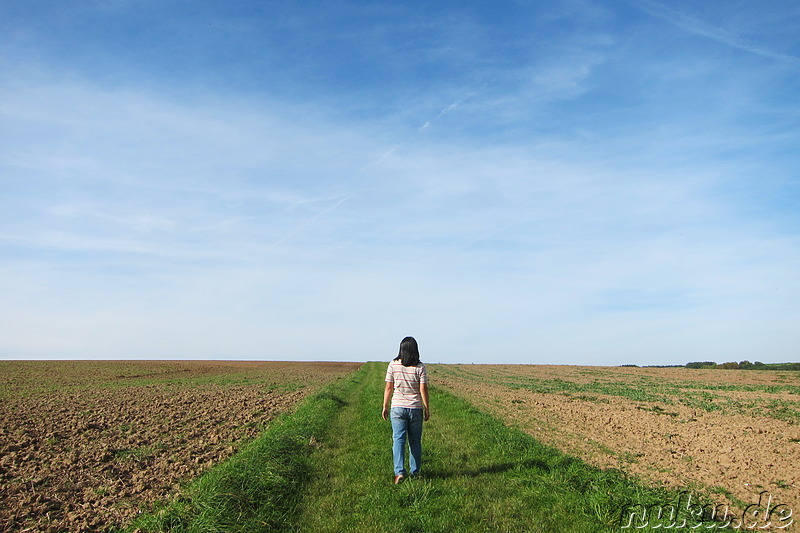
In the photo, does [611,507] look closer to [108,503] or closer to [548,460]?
[548,460]

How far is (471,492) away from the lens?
8.66 m

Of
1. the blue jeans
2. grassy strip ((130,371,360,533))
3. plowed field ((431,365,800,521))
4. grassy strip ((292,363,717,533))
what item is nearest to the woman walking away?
the blue jeans

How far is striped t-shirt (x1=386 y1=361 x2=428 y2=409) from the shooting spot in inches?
363

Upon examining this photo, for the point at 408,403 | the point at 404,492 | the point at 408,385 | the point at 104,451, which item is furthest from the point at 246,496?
the point at 104,451

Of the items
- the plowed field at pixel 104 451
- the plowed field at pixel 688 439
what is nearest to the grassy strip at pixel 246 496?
the plowed field at pixel 104 451

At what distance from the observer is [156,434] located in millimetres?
15492

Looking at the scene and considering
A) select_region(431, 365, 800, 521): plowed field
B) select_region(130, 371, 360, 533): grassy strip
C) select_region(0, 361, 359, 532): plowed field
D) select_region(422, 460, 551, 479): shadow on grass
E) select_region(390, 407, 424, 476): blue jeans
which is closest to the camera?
select_region(130, 371, 360, 533): grassy strip

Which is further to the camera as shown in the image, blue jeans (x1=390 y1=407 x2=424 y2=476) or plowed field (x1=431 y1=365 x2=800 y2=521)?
plowed field (x1=431 y1=365 x2=800 y2=521)

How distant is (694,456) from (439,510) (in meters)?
8.22

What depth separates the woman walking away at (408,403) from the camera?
362 inches

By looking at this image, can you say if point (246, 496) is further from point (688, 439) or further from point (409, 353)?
point (688, 439)

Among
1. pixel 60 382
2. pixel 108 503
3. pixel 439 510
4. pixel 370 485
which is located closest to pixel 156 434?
pixel 108 503

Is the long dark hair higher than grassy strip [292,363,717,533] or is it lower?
higher

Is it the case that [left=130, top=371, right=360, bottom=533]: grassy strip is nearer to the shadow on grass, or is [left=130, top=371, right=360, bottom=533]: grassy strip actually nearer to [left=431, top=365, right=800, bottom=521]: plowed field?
the shadow on grass
